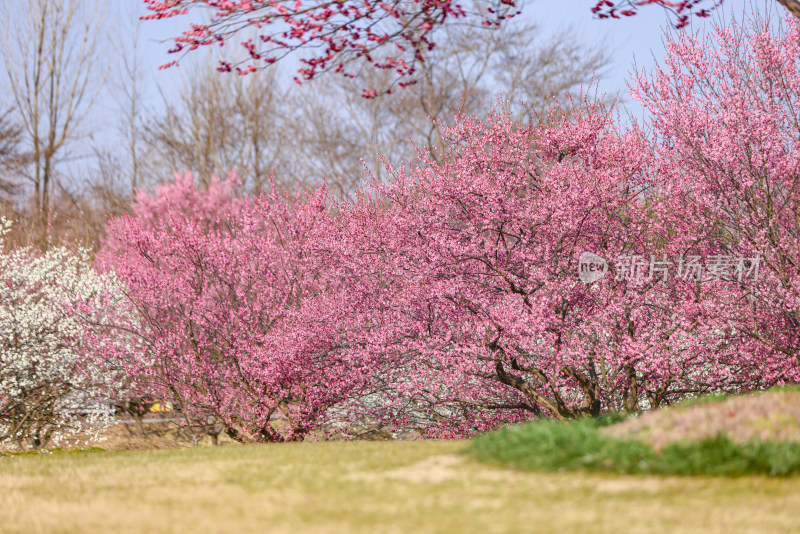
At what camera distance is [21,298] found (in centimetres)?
1357

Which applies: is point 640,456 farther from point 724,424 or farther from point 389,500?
point 389,500

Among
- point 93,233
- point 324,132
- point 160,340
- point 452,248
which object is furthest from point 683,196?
point 93,233

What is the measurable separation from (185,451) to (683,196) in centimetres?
698

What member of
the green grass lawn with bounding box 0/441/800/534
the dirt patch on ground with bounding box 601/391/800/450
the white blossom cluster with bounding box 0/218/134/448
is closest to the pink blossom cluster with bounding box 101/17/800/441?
the white blossom cluster with bounding box 0/218/134/448

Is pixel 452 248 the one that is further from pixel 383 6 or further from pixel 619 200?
pixel 383 6

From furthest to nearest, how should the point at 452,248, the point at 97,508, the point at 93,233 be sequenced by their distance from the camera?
the point at 93,233, the point at 452,248, the point at 97,508

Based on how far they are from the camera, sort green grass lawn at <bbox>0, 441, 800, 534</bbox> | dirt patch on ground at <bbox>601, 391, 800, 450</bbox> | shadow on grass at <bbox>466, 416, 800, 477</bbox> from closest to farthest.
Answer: green grass lawn at <bbox>0, 441, 800, 534</bbox>
shadow on grass at <bbox>466, 416, 800, 477</bbox>
dirt patch on ground at <bbox>601, 391, 800, 450</bbox>

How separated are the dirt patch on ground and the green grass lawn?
38 centimetres

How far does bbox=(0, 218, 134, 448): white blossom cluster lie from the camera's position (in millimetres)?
12492

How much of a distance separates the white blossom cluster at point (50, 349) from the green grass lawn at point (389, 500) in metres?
6.49

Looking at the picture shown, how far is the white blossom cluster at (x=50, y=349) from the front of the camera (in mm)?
12492

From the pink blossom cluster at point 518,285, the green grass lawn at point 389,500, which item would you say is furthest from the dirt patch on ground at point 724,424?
the pink blossom cluster at point 518,285

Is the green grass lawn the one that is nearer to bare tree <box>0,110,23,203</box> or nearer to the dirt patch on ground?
the dirt patch on ground

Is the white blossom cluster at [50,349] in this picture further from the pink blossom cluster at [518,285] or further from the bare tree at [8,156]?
the bare tree at [8,156]
